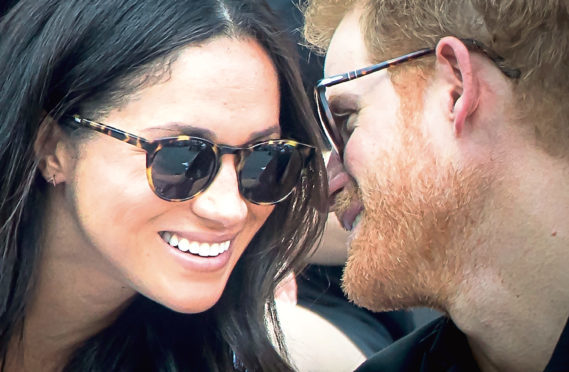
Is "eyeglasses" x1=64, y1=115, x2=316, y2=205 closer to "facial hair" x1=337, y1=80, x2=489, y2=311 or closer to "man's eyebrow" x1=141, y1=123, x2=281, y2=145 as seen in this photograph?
"man's eyebrow" x1=141, y1=123, x2=281, y2=145

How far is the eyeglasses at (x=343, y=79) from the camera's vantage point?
1.51m

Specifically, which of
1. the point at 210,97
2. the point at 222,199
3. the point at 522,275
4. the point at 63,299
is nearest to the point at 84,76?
the point at 210,97

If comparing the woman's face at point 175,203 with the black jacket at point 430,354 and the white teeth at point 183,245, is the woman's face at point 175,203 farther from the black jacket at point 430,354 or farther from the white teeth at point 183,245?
the black jacket at point 430,354

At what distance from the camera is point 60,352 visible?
5.48 ft

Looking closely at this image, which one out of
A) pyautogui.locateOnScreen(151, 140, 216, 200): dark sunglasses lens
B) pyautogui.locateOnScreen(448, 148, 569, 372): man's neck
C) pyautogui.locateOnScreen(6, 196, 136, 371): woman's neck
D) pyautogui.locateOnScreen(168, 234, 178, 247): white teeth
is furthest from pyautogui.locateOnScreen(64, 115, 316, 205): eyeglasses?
pyautogui.locateOnScreen(448, 148, 569, 372): man's neck

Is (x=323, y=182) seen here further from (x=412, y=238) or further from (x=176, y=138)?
(x=176, y=138)

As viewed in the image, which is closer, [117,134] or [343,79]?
[117,134]

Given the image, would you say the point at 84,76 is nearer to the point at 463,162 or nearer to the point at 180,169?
the point at 180,169

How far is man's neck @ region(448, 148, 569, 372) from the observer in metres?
1.49

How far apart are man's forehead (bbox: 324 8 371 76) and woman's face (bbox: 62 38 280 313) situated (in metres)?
0.26

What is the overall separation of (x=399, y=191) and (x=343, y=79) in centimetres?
29

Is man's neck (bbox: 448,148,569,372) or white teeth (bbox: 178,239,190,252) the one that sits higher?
white teeth (bbox: 178,239,190,252)

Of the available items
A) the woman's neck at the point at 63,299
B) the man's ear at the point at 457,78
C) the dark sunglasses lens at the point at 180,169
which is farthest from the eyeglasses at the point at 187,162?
the man's ear at the point at 457,78

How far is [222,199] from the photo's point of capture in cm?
146
